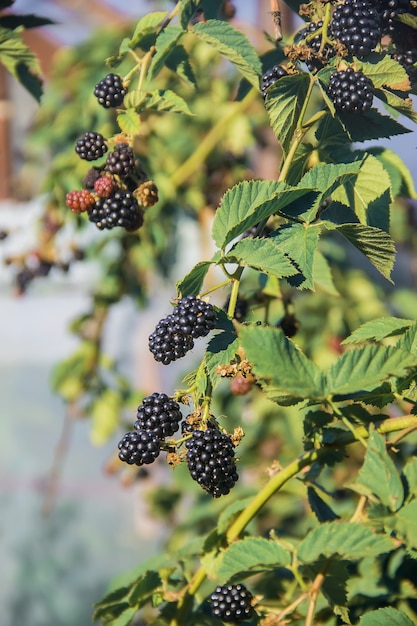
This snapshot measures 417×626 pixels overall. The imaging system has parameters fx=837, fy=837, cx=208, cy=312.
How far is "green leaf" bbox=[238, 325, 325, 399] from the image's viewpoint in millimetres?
642

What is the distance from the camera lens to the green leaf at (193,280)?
0.77 metres

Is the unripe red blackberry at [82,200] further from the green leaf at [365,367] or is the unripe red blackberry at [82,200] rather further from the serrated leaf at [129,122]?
the green leaf at [365,367]

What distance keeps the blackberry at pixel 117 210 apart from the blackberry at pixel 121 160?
0.09 ft

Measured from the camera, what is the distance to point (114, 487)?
368cm

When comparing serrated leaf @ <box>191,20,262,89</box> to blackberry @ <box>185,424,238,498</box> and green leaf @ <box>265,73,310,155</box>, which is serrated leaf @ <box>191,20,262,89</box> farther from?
blackberry @ <box>185,424,238,498</box>

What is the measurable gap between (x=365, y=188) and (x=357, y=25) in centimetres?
16

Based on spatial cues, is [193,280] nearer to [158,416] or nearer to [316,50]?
[158,416]

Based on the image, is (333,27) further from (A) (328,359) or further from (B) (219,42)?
(A) (328,359)

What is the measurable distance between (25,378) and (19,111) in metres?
3.82

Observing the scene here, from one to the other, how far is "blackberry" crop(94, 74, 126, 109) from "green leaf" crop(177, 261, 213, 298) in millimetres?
286

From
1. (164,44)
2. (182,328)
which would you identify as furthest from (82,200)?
(182,328)

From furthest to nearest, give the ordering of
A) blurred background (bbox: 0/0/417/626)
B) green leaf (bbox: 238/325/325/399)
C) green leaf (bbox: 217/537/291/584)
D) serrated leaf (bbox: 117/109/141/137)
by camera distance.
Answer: blurred background (bbox: 0/0/417/626) < serrated leaf (bbox: 117/109/141/137) < green leaf (bbox: 217/537/291/584) < green leaf (bbox: 238/325/325/399)

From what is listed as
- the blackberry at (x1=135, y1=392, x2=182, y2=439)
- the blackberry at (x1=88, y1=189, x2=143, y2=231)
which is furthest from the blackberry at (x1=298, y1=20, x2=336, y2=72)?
the blackberry at (x1=135, y1=392, x2=182, y2=439)

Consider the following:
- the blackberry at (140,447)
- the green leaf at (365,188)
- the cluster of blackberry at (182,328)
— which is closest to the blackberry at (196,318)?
the cluster of blackberry at (182,328)
